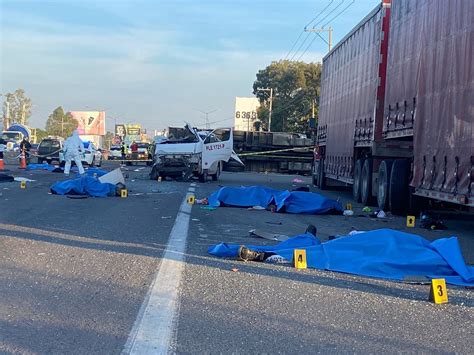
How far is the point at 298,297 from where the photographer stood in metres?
5.96

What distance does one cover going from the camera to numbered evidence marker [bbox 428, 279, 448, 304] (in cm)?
591

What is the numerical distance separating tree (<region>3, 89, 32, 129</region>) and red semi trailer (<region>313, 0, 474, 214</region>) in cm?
9830

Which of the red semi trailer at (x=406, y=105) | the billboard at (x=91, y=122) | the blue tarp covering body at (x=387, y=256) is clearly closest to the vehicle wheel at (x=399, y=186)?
the red semi trailer at (x=406, y=105)

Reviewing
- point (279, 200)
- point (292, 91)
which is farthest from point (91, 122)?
point (279, 200)

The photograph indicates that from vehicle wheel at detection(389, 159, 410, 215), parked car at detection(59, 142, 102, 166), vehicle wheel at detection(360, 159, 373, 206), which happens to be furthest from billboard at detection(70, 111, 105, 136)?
vehicle wheel at detection(389, 159, 410, 215)

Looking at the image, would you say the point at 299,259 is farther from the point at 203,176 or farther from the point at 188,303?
the point at 203,176

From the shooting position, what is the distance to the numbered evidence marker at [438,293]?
5.91m

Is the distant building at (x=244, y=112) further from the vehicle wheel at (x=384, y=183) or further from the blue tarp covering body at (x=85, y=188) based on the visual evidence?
the vehicle wheel at (x=384, y=183)

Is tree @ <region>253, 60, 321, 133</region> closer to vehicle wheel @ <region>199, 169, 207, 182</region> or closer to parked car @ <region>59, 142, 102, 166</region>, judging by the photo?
parked car @ <region>59, 142, 102, 166</region>

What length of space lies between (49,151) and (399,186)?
2724 cm

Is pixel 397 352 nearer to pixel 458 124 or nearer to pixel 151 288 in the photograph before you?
pixel 151 288

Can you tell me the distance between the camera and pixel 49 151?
3650 cm

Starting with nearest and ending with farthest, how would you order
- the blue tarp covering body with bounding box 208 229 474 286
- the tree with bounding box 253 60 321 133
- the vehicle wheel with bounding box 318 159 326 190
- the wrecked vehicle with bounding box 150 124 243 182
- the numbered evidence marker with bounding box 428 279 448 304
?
the numbered evidence marker with bounding box 428 279 448 304 → the blue tarp covering body with bounding box 208 229 474 286 → the wrecked vehicle with bounding box 150 124 243 182 → the vehicle wheel with bounding box 318 159 326 190 → the tree with bounding box 253 60 321 133

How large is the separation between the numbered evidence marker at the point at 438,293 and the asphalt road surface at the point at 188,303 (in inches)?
3.5
